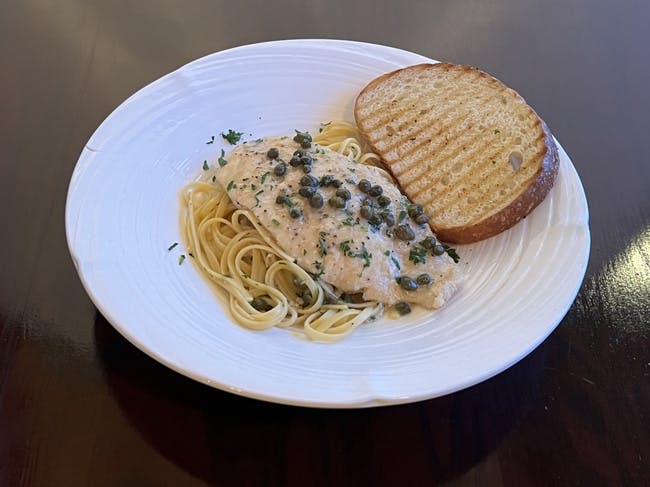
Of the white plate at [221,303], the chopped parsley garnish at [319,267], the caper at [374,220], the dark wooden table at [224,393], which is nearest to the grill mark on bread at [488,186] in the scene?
the white plate at [221,303]

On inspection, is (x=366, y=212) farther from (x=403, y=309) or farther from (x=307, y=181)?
(x=403, y=309)

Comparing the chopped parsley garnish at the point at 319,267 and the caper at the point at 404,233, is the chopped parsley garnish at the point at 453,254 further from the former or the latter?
the chopped parsley garnish at the point at 319,267

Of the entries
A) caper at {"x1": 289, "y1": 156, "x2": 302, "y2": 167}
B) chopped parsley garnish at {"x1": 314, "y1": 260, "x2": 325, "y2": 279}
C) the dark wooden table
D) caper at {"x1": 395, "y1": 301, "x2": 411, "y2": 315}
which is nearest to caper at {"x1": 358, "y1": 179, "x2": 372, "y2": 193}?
caper at {"x1": 289, "y1": 156, "x2": 302, "y2": 167}

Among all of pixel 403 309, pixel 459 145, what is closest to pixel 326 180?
pixel 403 309

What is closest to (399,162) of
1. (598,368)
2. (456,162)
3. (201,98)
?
(456,162)

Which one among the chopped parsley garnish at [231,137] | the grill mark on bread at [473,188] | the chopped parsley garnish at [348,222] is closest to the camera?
the chopped parsley garnish at [348,222]

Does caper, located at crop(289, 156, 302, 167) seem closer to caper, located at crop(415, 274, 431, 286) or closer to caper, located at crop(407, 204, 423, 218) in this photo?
caper, located at crop(407, 204, 423, 218)

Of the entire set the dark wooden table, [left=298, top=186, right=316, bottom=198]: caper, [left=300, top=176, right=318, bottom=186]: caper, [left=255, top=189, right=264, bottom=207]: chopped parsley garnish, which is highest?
[left=300, top=176, right=318, bottom=186]: caper

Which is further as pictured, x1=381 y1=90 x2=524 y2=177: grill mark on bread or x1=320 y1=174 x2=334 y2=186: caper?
x1=381 y1=90 x2=524 y2=177: grill mark on bread
